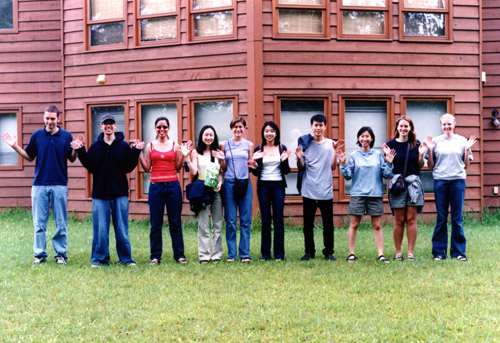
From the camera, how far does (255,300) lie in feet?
16.7

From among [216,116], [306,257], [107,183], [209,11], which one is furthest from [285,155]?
[209,11]

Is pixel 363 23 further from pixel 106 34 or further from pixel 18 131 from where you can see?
pixel 18 131

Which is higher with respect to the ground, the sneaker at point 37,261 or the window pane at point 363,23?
the window pane at point 363,23

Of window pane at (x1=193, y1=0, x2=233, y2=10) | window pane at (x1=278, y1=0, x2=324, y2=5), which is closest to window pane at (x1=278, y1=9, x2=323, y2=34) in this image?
window pane at (x1=278, y1=0, x2=324, y2=5)

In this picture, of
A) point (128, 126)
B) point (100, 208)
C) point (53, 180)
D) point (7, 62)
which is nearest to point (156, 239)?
point (100, 208)

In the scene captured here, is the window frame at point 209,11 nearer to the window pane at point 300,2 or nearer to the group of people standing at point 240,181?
the window pane at point 300,2

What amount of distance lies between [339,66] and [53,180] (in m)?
5.75

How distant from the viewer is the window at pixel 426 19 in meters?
10.9

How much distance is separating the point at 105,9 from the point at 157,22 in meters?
1.27

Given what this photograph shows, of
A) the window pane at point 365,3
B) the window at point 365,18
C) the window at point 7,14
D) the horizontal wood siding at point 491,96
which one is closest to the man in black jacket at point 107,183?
the window at point 365,18

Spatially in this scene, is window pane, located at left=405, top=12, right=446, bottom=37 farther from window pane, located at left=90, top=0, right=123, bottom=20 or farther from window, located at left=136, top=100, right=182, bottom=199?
window pane, located at left=90, top=0, right=123, bottom=20

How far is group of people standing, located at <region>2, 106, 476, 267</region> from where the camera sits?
689cm

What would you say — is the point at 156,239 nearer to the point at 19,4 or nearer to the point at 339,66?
the point at 339,66

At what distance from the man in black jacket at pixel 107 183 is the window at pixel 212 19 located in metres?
4.31
